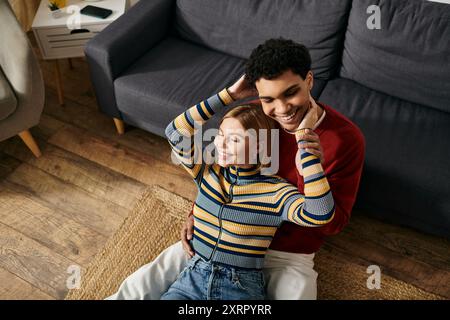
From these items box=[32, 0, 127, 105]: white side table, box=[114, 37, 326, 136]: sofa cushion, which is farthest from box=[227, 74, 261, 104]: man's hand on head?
box=[32, 0, 127, 105]: white side table

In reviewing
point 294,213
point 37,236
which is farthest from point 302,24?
point 37,236

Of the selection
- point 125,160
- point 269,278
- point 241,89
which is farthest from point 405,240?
point 125,160

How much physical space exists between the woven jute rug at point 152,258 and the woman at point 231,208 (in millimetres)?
463

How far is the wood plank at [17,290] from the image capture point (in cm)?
164

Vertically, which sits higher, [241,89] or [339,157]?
[241,89]

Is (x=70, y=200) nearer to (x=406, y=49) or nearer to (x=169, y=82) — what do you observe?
(x=169, y=82)

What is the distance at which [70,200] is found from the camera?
1.95m

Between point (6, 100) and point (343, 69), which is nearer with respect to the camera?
point (6, 100)

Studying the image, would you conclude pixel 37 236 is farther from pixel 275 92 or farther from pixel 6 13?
pixel 275 92

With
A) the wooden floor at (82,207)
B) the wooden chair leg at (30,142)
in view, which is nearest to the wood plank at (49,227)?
the wooden floor at (82,207)

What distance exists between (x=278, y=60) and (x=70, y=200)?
Answer: 4.39ft

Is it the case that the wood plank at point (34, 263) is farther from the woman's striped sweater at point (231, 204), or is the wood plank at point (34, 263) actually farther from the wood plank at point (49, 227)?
the woman's striped sweater at point (231, 204)

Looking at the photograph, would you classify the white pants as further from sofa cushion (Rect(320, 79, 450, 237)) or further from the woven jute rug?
sofa cushion (Rect(320, 79, 450, 237))

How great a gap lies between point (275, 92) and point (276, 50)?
0.11 meters
